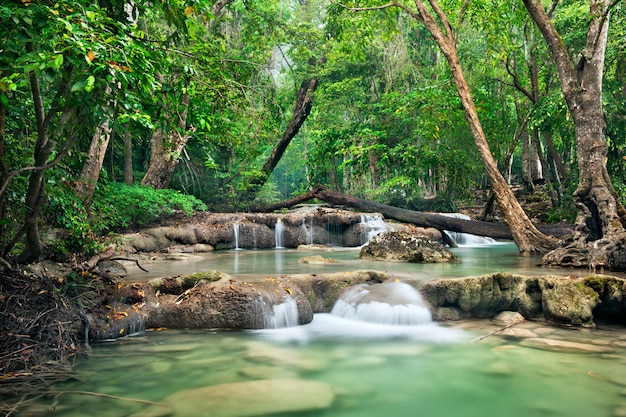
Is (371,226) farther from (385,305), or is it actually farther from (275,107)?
(275,107)

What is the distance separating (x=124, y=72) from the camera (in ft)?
11.3

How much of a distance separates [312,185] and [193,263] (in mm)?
13830

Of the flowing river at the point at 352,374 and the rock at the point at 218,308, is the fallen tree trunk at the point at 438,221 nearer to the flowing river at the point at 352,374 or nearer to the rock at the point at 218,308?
the flowing river at the point at 352,374

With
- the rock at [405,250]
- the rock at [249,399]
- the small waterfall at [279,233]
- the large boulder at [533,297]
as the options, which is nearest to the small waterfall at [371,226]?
the small waterfall at [279,233]

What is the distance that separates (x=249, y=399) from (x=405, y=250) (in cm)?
687

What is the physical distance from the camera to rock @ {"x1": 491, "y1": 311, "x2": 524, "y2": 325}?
5.99 meters

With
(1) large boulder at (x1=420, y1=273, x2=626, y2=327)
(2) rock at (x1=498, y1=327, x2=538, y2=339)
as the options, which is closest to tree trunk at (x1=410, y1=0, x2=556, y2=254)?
(1) large boulder at (x1=420, y1=273, x2=626, y2=327)

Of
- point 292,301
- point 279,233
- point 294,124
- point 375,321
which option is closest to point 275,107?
point 292,301

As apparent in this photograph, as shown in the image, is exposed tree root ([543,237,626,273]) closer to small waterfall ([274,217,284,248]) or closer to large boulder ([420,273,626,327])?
large boulder ([420,273,626,327])

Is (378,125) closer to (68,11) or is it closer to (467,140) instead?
(467,140)

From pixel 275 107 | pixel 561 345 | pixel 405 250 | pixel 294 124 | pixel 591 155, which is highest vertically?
pixel 294 124

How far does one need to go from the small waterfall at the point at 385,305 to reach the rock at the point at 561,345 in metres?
1.38

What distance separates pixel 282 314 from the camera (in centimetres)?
587

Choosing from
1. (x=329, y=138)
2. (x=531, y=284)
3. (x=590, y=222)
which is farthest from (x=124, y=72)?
(x=329, y=138)
